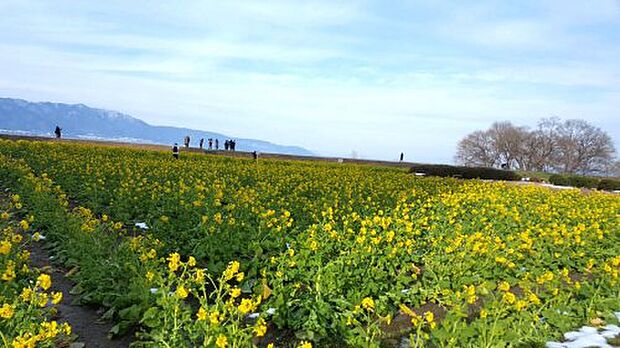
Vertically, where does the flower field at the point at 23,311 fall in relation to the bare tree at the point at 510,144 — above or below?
below

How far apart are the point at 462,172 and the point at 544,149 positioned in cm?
4061

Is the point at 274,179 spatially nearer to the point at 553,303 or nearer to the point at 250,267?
the point at 250,267

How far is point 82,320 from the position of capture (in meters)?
5.00

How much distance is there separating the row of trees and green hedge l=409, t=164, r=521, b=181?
32486 mm

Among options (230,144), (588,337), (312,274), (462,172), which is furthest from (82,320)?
(230,144)

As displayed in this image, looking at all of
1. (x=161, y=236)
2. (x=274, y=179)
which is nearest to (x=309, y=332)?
(x=161, y=236)

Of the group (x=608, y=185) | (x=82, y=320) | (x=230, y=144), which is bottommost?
(x=82, y=320)

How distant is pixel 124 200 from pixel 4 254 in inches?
187

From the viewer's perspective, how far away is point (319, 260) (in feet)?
17.5

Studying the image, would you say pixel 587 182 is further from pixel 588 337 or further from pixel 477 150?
pixel 477 150

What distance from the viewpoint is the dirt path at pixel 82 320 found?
459 centimetres

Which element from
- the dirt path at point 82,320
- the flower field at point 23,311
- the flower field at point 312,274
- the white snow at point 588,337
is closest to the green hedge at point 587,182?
the flower field at point 312,274

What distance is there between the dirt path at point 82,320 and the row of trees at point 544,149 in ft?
213

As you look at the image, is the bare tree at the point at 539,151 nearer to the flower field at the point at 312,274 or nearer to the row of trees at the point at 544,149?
the row of trees at the point at 544,149
